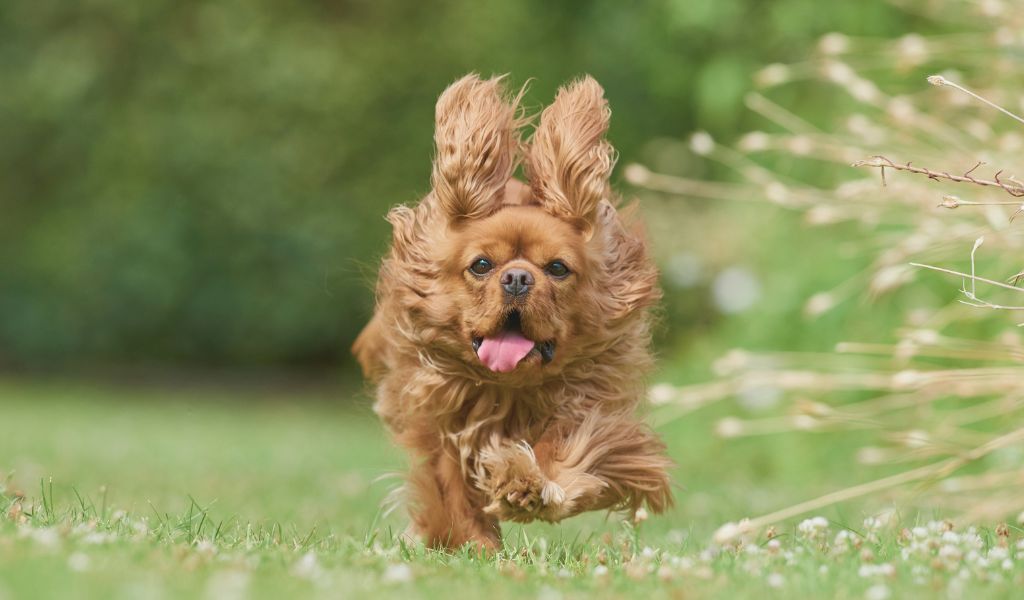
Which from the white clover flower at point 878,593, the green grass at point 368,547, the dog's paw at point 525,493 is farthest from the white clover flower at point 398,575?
the white clover flower at point 878,593

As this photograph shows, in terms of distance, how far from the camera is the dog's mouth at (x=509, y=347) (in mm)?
3568

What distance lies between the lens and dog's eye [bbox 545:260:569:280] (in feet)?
12.0

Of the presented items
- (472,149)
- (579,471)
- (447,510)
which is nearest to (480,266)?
(472,149)

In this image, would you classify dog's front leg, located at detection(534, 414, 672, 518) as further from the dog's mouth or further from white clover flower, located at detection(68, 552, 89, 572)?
white clover flower, located at detection(68, 552, 89, 572)

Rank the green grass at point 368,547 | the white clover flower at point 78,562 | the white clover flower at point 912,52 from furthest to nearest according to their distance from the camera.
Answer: the white clover flower at point 912,52, the green grass at point 368,547, the white clover flower at point 78,562

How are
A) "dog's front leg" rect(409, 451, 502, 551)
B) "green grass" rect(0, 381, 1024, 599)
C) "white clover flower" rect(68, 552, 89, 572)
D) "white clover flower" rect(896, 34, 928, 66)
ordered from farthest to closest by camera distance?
1. "white clover flower" rect(896, 34, 928, 66)
2. "dog's front leg" rect(409, 451, 502, 551)
3. "green grass" rect(0, 381, 1024, 599)
4. "white clover flower" rect(68, 552, 89, 572)

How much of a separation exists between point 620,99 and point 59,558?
1033cm

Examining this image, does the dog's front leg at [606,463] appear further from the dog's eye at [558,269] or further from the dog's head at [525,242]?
the dog's eye at [558,269]

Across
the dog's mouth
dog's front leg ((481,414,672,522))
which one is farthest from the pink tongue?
dog's front leg ((481,414,672,522))

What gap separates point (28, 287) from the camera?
43.9ft

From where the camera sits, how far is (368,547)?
3.59 m

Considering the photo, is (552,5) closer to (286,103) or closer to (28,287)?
(286,103)

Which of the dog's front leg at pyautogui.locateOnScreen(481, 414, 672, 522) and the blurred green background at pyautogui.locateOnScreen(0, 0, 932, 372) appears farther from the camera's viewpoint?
the blurred green background at pyautogui.locateOnScreen(0, 0, 932, 372)

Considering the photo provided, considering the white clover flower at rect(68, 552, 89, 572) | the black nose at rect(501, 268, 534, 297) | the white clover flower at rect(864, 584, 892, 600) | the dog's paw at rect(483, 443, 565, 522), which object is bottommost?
the white clover flower at rect(864, 584, 892, 600)
